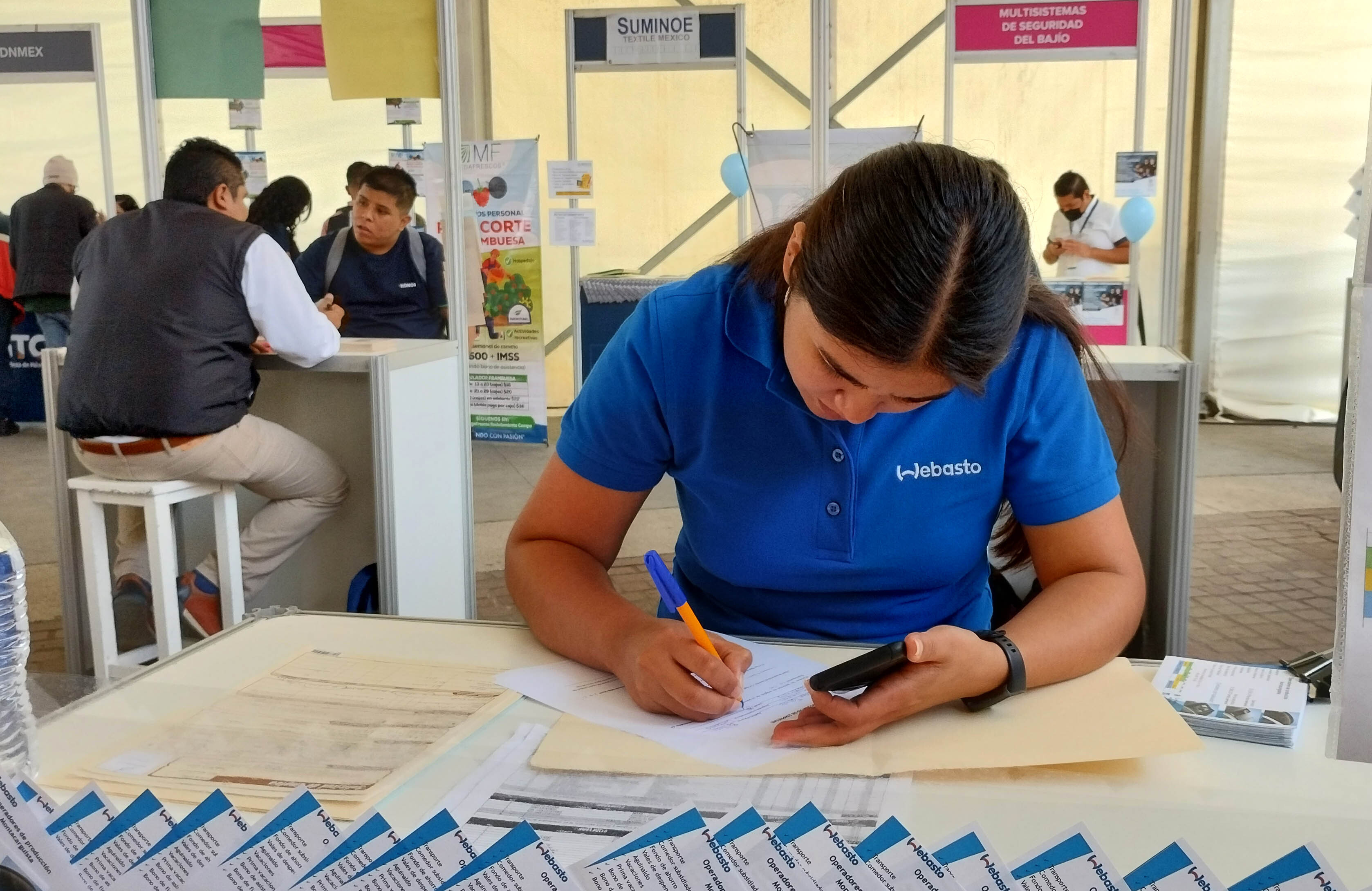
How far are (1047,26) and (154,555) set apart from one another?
11.5 feet

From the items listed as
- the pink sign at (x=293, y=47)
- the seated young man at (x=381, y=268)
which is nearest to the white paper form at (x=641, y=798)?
the pink sign at (x=293, y=47)

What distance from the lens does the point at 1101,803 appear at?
0.78 m

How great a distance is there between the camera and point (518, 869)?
47cm

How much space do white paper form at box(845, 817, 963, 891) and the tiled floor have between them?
1825 mm

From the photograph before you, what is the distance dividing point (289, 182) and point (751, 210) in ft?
6.83

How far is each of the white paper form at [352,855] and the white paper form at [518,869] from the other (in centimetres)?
4

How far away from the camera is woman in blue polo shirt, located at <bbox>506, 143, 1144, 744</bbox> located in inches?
39.7

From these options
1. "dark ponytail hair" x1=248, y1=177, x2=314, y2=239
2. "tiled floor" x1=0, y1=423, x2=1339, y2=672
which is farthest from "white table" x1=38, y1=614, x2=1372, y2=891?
"dark ponytail hair" x1=248, y1=177, x2=314, y2=239

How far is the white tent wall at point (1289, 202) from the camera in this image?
259 inches

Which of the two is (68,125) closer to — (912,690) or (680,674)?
(680,674)

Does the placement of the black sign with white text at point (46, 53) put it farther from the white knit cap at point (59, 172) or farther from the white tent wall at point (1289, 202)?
the white tent wall at point (1289, 202)

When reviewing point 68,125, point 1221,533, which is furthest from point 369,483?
point 68,125

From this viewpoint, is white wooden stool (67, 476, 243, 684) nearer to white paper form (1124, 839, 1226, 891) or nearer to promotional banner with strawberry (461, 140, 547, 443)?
promotional banner with strawberry (461, 140, 547, 443)

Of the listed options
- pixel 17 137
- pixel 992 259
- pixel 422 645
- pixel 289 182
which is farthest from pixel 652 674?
pixel 17 137
